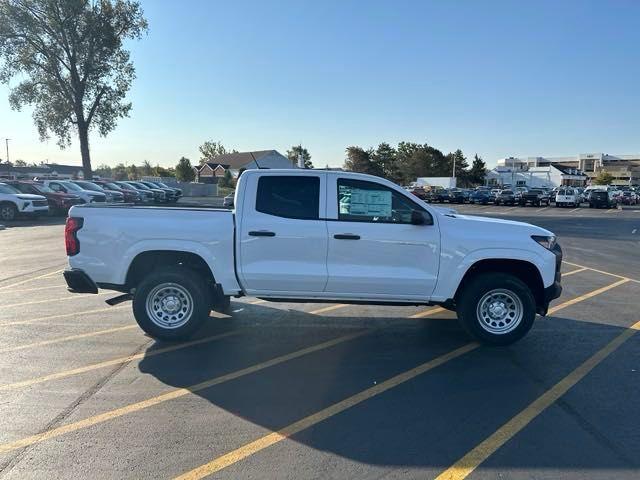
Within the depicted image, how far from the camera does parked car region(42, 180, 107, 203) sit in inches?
1008

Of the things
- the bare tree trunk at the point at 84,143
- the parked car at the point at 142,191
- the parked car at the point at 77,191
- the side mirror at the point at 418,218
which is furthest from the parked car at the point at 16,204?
the side mirror at the point at 418,218

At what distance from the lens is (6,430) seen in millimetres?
3818

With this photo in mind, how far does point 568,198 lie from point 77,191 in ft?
132

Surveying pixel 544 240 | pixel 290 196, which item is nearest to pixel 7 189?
pixel 290 196

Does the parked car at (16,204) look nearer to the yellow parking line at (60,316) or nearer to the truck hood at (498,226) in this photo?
the yellow parking line at (60,316)

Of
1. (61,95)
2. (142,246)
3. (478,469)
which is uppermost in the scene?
(61,95)

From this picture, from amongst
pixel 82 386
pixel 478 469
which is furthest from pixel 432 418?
pixel 82 386

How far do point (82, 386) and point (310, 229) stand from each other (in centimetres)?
269

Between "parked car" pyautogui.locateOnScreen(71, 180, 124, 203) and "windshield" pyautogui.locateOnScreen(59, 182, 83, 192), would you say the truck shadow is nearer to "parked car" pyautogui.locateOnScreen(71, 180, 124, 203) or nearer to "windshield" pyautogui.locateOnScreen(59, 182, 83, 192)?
"windshield" pyautogui.locateOnScreen(59, 182, 83, 192)

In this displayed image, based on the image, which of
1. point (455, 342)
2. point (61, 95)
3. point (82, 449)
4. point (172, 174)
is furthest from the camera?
point (172, 174)

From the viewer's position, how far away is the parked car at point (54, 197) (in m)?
24.2

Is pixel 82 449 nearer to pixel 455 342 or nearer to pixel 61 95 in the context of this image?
pixel 455 342

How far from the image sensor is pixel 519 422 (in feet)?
13.1

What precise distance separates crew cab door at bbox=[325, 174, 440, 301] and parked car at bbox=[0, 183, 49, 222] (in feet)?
67.1
